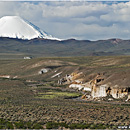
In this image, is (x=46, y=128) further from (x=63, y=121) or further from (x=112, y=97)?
(x=112, y=97)

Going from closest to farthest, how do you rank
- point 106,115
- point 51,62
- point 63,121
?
point 63,121 → point 106,115 → point 51,62

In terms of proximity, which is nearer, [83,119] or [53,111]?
[83,119]

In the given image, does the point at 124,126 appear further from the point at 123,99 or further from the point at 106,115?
the point at 123,99

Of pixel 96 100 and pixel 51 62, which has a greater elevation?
pixel 51 62

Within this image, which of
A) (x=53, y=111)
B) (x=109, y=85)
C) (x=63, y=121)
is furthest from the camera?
(x=109, y=85)

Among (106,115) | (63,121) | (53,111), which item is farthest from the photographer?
(53,111)

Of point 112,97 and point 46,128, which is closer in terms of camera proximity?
point 46,128

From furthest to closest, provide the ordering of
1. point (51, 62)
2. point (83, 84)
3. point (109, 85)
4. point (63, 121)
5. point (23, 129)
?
point (51, 62)
point (83, 84)
point (109, 85)
point (63, 121)
point (23, 129)

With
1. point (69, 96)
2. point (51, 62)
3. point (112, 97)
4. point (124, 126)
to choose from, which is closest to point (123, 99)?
point (112, 97)

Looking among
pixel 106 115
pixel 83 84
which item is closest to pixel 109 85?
pixel 83 84
